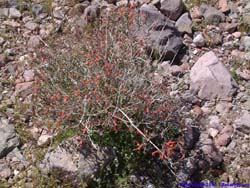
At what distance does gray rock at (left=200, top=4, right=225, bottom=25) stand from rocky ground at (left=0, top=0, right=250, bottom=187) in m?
0.01

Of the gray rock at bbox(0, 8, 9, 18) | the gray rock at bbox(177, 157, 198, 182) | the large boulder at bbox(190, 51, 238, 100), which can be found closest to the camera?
the gray rock at bbox(177, 157, 198, 182)

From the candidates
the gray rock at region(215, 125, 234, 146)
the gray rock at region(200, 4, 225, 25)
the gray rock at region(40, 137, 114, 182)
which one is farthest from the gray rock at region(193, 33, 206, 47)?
the gray rock at region(40, 137, 114, 182)

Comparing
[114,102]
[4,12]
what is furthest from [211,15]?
[4,12]

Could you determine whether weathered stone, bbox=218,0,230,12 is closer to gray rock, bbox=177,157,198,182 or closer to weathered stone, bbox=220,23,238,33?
weathered stone, bbox=220,23,238,33

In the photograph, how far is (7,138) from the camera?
406 centimetres

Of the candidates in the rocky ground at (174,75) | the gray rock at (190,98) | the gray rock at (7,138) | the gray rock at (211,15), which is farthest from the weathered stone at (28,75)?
the gray rock at (211,15)

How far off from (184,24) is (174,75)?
0.76 m

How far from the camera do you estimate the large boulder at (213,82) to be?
4.43m

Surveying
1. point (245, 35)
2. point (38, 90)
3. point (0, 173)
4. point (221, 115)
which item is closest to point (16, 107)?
point (38, 90)

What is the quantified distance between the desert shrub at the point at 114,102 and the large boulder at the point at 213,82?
606mm

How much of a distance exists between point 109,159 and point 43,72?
108 cm

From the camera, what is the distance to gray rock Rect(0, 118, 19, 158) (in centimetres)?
400

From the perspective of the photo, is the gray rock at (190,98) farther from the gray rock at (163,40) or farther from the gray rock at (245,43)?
the gray rock at (245,43)

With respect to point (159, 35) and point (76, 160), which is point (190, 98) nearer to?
point (159, 35)
